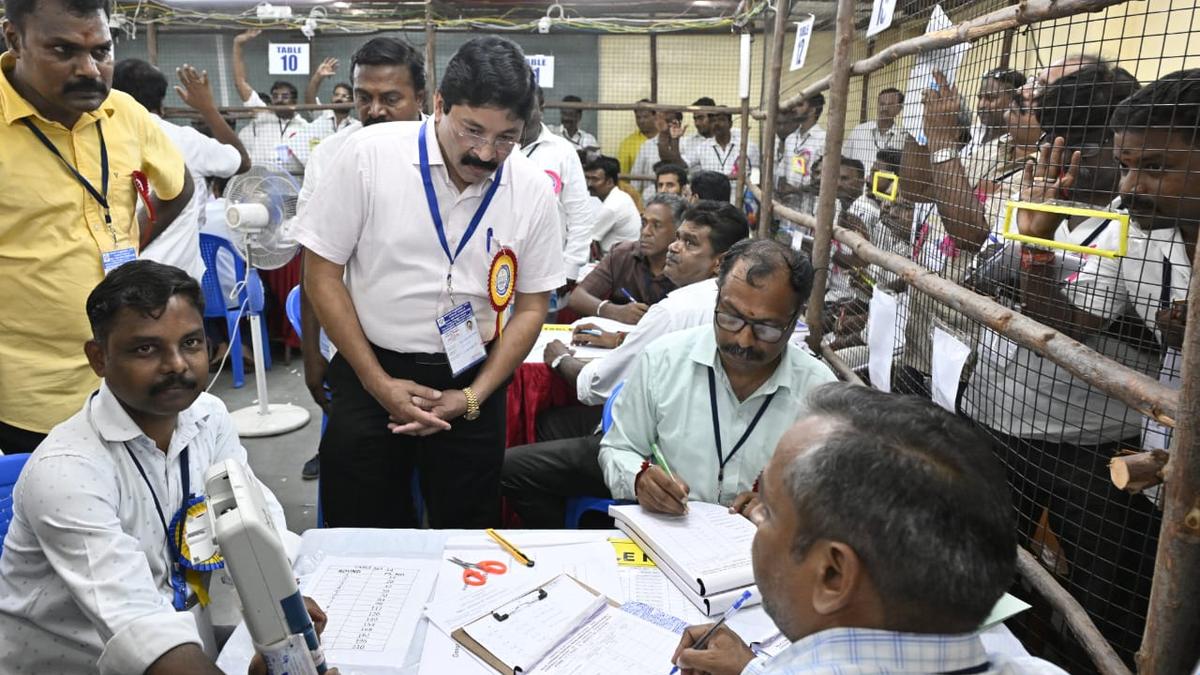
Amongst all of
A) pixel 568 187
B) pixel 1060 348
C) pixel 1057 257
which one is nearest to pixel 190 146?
pixel 568 187

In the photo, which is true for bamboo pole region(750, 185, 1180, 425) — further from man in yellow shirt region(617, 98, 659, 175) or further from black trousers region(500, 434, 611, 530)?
man in yellow shirt region(617, 98, 659, 175)

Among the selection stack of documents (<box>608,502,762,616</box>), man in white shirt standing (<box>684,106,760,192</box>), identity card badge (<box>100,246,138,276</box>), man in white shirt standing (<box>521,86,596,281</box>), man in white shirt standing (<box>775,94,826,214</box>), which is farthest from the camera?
man in white shirt standing (<box>684,106,760,192</box>)

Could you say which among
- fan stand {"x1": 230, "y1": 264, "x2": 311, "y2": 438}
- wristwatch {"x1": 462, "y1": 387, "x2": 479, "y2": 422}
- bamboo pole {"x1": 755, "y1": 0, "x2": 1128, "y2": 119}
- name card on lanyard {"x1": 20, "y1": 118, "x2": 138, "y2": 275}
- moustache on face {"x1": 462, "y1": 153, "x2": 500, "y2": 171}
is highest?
bamboo pole {"x1": 755, "y1": 0, "x2": 1128, "y2": 119}

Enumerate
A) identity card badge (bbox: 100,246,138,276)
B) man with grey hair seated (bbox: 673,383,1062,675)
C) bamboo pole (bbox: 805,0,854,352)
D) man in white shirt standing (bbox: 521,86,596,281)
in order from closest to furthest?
1. man with grey hair seated (bbox: 673,383,1062,675)
2. identity card badge (bbox: 100,246,138,276)
3. bamboo pole (bbox: 805,0,854,352)
4. man in white shirt standing (bbox: 521,86,596,281)

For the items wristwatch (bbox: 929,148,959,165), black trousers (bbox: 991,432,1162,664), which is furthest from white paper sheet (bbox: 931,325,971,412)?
wristwatch (bbox: 929,148,959,165)

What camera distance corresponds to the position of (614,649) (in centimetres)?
127

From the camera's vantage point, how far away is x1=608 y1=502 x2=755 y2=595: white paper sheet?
1.44 m

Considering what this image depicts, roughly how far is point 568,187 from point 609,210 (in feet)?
3.02

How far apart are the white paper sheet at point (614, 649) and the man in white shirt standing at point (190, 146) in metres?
2.80

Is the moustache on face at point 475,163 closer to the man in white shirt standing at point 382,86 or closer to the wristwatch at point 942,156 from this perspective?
the man in white shirt standing at point 382,86

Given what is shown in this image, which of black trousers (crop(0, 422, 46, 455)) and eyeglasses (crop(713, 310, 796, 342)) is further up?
eyeglasses (crop(713, 310, 796, 342))

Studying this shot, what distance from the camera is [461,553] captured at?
1.55 metres

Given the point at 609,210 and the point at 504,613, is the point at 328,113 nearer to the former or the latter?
the point at 609,210

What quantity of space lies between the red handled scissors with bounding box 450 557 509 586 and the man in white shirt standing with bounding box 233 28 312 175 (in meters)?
5.74
